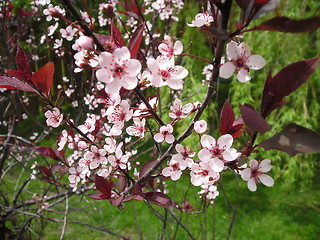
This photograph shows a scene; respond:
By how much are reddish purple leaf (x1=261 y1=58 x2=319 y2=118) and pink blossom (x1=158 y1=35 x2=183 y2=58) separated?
0.60 feet

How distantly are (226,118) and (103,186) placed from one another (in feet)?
1.10

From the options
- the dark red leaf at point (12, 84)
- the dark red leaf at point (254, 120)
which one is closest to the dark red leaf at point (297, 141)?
the dark red leaf at point (254, 120)

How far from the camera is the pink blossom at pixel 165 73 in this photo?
0.53 metres

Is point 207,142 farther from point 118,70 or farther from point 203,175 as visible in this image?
point 118,70

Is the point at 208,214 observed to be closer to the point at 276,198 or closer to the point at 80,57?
the point at 276,198

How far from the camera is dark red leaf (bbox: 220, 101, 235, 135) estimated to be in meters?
0.59

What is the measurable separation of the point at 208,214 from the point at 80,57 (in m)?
2.30

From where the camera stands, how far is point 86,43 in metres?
0.51

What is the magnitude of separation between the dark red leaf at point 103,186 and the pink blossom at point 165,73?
30 cm

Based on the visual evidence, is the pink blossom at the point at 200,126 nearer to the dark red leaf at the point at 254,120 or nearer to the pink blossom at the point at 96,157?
the dark red leaf at the point at 254,120

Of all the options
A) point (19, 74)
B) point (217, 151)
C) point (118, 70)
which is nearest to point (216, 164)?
point (217, 151)

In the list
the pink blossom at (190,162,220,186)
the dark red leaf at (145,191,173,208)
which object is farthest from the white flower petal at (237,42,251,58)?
the dark red leaf at (145,191,173,208)

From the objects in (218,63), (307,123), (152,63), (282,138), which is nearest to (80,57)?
(152,63)

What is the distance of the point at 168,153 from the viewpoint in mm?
664
